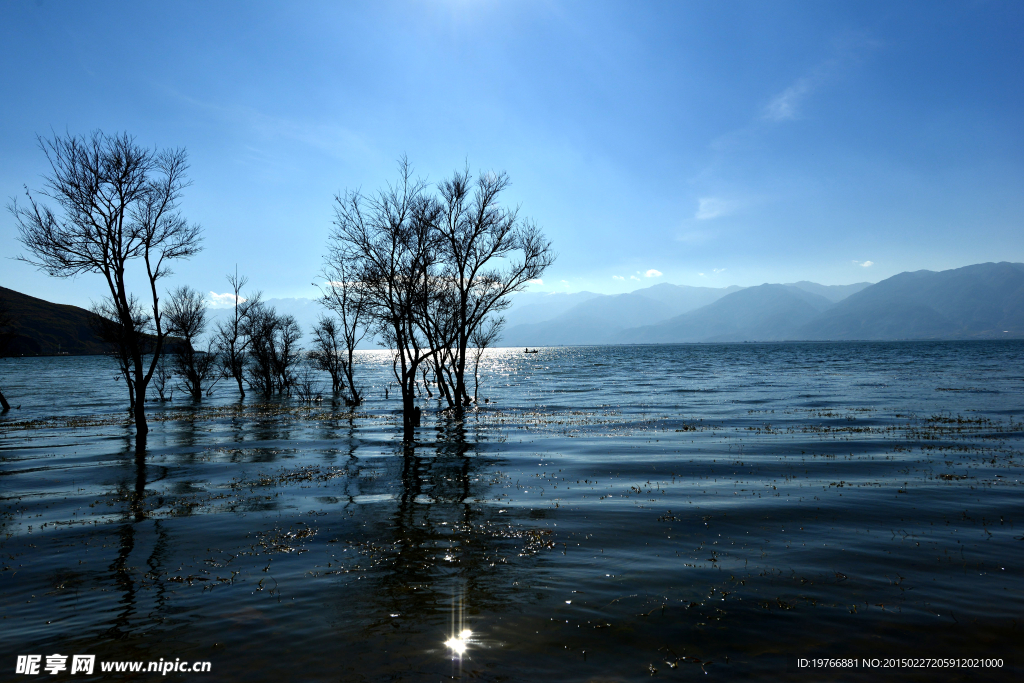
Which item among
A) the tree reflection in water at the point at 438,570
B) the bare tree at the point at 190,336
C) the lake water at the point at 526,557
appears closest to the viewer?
the lake water at the point at 526,557

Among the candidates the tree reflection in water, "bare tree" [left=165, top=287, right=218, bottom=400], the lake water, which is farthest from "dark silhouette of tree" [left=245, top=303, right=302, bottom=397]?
the tree reflection in water

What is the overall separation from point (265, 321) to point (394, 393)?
14298 mm

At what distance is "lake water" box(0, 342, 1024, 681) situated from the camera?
6535 millimetres

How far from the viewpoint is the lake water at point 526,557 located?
21.4ft

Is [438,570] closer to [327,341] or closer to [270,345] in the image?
[327,341]

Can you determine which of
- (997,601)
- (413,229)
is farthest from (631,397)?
(997,601)

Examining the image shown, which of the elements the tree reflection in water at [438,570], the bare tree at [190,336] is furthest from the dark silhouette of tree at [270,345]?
the tree reflection in water at [438,570]

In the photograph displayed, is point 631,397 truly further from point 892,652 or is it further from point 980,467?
point 892,652

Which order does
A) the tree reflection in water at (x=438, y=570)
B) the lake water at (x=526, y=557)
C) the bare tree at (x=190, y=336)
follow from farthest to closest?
the bare tree at (x=190, y=336) < the tree reflection in water at (x=438, y=570) < the lake water at (x=526, y=557)

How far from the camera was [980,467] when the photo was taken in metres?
16.3

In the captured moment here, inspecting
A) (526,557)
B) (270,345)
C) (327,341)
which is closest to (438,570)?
(526,557)

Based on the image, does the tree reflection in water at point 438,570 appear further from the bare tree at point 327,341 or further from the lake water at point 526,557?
the bare tree at point 327,341

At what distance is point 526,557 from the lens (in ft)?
31.3

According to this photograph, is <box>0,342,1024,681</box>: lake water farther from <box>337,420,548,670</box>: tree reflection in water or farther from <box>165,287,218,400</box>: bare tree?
<box>165,287,218,400</box>: bare tree
